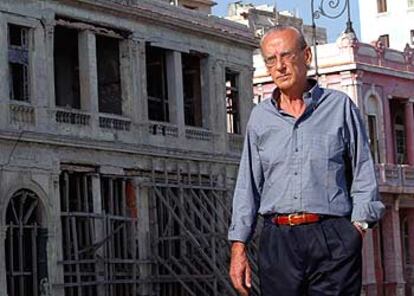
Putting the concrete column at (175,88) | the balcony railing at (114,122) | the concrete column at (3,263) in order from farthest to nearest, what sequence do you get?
the concrete column at (175,88), the balcony railing at (114,122), the concrete column at (3,263)

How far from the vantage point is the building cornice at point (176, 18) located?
29.1 m

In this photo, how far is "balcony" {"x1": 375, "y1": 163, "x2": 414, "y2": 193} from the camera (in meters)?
41.6

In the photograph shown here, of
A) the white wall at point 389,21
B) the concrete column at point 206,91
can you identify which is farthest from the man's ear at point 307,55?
the white wall at point 389,21

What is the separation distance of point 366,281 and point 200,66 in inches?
427

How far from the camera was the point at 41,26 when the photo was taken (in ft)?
88.9

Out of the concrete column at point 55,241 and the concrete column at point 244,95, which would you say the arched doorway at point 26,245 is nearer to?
the concrete column at point 55,241

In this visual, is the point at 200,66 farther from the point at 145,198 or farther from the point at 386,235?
the point at 386,235

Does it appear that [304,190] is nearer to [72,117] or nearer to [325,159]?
[325,159]

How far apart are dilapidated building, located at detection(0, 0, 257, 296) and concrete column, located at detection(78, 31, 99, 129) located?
1.2 inches

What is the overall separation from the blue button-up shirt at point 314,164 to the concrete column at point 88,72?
21798 millimetres

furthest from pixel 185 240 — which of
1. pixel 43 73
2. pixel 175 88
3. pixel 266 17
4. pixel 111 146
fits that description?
pixel 266 17

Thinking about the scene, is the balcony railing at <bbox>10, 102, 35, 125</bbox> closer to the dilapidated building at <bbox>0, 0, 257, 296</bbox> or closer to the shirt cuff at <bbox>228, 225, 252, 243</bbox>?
the dilapidated building at <bbox>0, 0, 257, 296</bbox>

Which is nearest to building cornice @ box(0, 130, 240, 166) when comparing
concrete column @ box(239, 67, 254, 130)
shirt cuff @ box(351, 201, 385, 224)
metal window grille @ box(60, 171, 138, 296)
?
metal window grille @ box(60, 171, 138, 296)

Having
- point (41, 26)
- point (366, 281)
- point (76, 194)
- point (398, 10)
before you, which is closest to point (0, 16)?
point (41, 26)
